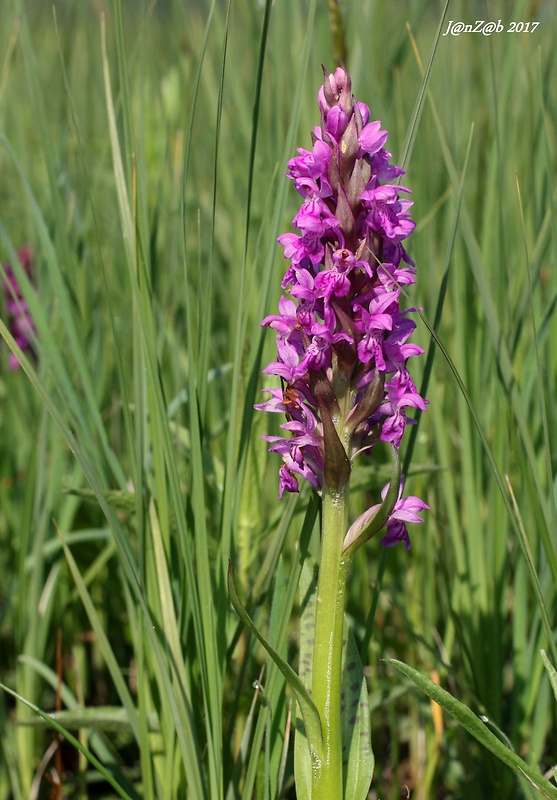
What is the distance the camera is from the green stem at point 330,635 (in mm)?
1023

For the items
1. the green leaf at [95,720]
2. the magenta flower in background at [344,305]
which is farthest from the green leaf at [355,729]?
the green leaf at [95,720]

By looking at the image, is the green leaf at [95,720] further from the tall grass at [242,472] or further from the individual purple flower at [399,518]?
the individual purple flower at [399,518]

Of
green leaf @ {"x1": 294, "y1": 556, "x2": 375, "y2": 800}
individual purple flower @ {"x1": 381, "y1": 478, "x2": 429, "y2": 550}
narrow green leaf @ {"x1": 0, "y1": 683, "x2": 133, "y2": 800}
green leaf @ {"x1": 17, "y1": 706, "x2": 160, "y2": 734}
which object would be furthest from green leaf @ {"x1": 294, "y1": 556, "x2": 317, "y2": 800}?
green leaf @ {"x1": 17, "y1": 706, "x2": 160, "y2": 734}

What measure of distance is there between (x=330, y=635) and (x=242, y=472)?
37cm

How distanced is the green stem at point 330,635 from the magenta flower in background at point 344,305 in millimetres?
46

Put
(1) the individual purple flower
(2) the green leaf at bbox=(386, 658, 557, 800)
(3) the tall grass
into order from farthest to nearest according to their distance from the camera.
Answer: (3) the tall grass
(1) the individual purple flower
(2) the green leaf at bbox=(386, 658, 557, 800)

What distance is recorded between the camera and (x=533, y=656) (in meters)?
1.47

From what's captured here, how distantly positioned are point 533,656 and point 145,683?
2.29 ft

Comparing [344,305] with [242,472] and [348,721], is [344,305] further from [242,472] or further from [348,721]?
[348,721]

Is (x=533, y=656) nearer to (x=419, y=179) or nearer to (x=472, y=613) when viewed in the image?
(x=472, y=613)

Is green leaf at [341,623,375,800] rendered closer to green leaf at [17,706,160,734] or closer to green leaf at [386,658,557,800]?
green leaf at [386,658,557,800]

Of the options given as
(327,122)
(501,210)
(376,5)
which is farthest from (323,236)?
(376,5)

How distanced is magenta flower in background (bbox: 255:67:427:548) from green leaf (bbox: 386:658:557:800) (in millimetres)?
196

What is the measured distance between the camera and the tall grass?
117cm
